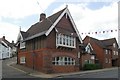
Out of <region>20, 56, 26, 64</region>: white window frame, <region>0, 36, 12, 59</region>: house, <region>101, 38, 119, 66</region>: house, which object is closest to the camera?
<region>20, 56, 26, 64</region>: white window frame

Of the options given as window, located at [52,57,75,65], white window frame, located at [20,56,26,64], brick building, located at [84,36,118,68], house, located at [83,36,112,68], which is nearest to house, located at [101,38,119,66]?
brick building, located at [84,36,118,68]

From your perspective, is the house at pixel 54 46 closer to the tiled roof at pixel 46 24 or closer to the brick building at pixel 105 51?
the tiled roof at pixel 46 24

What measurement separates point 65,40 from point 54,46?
252cm

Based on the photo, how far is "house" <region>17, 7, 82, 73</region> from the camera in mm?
30047

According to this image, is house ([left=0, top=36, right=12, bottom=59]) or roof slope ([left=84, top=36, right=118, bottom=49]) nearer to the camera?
roof slope ([left=84, top=36, right=118, bottom=49])

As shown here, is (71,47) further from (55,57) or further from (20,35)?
(20,35)

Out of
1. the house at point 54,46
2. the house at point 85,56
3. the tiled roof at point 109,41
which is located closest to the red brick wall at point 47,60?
the house at point 54,46

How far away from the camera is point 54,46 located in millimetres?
31094

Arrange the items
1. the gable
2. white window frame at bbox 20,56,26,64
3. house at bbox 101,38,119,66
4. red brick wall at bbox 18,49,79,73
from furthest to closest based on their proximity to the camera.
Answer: house at bbox 101,38,119,66
white window frame at bbox 20,56,26,64
the gable
red brick wall at bbox 18,49,79,73

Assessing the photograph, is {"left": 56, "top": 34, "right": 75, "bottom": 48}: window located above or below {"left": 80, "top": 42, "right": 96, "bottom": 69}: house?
above

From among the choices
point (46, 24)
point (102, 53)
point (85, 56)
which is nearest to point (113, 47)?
point (102, 53)

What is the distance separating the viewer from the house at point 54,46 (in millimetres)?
30047

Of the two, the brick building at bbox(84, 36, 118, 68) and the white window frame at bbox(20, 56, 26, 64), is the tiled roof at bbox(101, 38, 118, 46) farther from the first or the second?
the white window frame at bbox(20, 56, 26, 64)

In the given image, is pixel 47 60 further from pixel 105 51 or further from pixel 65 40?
pixel 105 51
